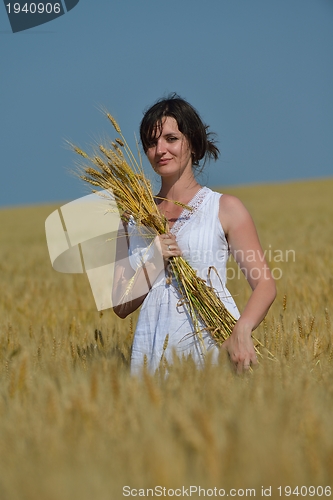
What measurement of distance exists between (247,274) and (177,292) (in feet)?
Answer: 0.97

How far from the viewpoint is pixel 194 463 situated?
54.9 inches

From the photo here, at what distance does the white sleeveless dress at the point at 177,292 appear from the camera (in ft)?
8.64

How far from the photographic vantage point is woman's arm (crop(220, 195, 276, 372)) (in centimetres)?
244

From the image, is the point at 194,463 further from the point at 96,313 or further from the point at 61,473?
the point at 96,313

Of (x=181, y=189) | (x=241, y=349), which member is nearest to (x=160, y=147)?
(x=181, y=189)

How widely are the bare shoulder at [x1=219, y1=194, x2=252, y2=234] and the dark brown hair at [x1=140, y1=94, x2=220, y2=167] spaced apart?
26 centimetres

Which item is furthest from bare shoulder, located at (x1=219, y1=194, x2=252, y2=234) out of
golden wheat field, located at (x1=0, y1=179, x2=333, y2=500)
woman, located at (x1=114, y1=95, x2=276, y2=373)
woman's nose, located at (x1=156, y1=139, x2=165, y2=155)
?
golden wheat field, located at (x1=0, y1=179, x2=333, y2=500)

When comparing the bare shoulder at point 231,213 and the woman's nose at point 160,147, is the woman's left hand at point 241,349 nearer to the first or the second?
the bare shoulder at point 231,213

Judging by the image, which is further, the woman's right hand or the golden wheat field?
the woman's right hand

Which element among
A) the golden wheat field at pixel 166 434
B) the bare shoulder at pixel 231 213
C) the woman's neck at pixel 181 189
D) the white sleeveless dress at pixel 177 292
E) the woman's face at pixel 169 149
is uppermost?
the woman's face at pixel 169 149

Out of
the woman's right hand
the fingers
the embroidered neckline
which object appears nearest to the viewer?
the fingers

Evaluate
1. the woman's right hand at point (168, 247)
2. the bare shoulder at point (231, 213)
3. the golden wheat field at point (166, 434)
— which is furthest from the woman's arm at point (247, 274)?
the woman's right hand at point (168, 247)

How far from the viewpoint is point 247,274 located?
262 cm

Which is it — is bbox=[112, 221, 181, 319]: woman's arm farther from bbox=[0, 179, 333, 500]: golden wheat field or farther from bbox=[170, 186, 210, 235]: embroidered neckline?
bbox=[0, 179, 333, 500]: golden wheat field
